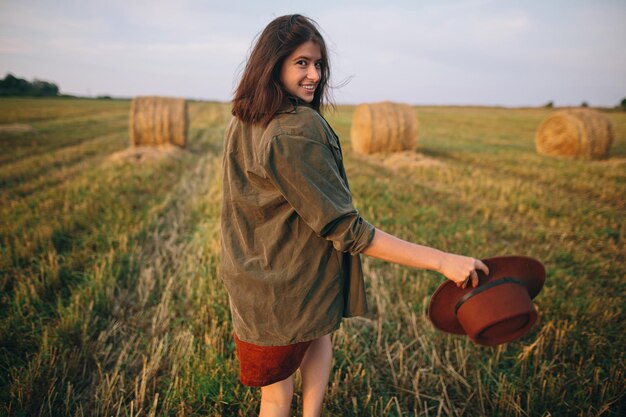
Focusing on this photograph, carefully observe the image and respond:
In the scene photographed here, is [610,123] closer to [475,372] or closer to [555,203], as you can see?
[555,203]

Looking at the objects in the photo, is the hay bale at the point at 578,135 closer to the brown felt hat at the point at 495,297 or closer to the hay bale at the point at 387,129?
the hay bale at the point at 387,129

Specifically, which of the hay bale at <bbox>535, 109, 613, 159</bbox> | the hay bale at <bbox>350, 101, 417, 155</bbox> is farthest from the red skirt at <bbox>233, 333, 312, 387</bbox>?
the hay bale at <bbox>535, 109, 613, 159</bbox>

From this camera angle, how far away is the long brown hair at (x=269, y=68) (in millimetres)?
1396

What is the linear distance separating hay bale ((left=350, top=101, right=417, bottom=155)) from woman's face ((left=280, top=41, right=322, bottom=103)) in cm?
1013

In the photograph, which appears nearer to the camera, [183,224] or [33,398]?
[33,398]

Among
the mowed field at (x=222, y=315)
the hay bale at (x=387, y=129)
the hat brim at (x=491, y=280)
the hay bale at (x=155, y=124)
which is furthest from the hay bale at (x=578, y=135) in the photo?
the hat brim at (x=491, y=280)

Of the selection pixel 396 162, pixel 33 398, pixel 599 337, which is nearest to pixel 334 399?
pixel 33 398

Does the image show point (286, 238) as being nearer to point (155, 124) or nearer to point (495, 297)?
point (495, 297)

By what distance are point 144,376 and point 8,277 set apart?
206 cm

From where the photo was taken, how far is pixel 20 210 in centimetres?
520

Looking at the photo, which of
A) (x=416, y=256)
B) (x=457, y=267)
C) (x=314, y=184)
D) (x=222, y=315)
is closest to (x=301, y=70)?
(x=314, y=184)

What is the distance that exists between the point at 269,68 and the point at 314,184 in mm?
500

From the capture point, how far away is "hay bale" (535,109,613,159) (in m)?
11.7

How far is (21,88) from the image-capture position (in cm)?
5319
